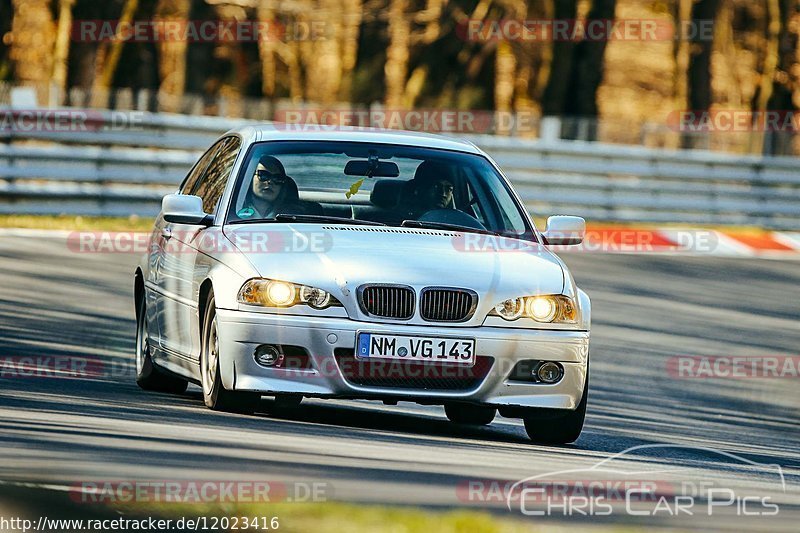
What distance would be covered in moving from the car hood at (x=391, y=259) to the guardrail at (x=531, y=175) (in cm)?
1353

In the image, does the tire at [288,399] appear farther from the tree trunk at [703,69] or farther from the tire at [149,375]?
the tree trunk at [703,69]

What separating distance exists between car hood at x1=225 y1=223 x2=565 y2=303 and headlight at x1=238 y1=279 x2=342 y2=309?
0.03 meters

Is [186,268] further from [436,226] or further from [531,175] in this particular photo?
[531,175]

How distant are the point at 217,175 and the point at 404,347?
217 centimetres

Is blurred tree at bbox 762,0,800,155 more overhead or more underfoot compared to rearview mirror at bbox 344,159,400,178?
more underfoot

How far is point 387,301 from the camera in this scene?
29.2ft

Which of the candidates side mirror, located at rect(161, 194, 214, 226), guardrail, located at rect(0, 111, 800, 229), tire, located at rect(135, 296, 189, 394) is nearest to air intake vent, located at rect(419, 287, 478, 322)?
side mirror, located at rect(161, 194, 214, 226)

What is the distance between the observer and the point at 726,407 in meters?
12.3

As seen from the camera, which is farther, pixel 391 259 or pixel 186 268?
pixel 186 268


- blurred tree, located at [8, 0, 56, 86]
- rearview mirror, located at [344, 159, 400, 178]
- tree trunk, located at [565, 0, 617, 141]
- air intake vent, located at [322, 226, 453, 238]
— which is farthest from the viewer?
tree trunk, located at [565, 0, 617, 141]

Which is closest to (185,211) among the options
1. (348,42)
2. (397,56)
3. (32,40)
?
(32,40)

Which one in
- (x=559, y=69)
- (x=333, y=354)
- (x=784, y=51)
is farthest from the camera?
(x=784, y=51)

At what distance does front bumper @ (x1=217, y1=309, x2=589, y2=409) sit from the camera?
8844mm

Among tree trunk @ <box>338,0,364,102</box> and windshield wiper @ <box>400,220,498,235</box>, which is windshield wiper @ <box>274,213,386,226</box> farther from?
tree trunk @ <box>338,0,364,102</box>
